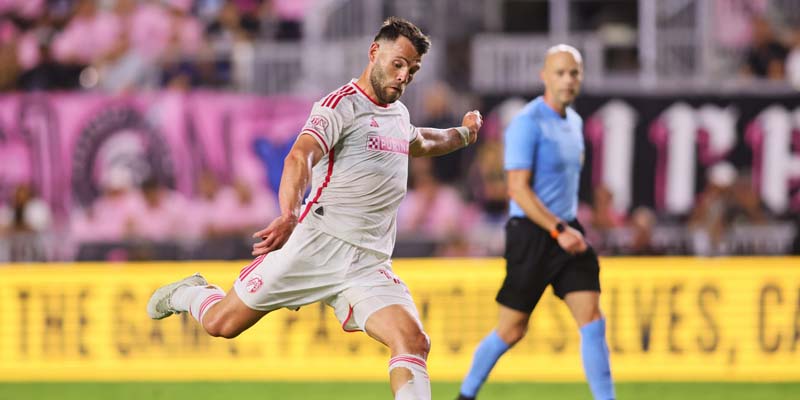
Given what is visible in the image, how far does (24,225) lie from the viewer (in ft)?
44.3

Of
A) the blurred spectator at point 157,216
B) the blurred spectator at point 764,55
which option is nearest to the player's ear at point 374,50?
the blurred spectator at point 157,216

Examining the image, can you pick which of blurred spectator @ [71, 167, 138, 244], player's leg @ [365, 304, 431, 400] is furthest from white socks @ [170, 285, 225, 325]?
blurred spectator @ [71, 167, 138, 244]

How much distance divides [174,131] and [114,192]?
1.06 m

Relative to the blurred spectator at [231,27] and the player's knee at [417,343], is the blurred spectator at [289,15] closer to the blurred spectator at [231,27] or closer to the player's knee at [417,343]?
the blurred spectator at [231,27]

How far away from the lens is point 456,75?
1411cm

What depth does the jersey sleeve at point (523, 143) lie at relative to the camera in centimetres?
672

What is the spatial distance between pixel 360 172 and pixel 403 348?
0.83m

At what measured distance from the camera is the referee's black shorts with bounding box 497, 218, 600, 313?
6.67m

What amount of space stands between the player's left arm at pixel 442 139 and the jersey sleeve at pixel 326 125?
0.61m

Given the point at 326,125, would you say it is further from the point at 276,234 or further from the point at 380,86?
the point at 276,234

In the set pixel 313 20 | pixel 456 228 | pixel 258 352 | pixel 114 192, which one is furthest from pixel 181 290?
pixel 313 20

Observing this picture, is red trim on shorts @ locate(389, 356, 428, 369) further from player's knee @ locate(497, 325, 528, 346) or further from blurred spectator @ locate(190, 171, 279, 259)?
blurred spectator @ locate(190, 171, 279, 259)

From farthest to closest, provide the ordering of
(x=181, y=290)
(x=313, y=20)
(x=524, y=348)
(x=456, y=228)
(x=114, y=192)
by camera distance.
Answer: (x=313, y=20) → (x=114, y=192) → (x=456, y=228) → (x=524, y=348) → (x=181, y=290)

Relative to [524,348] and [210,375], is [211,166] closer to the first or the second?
[210,375]
